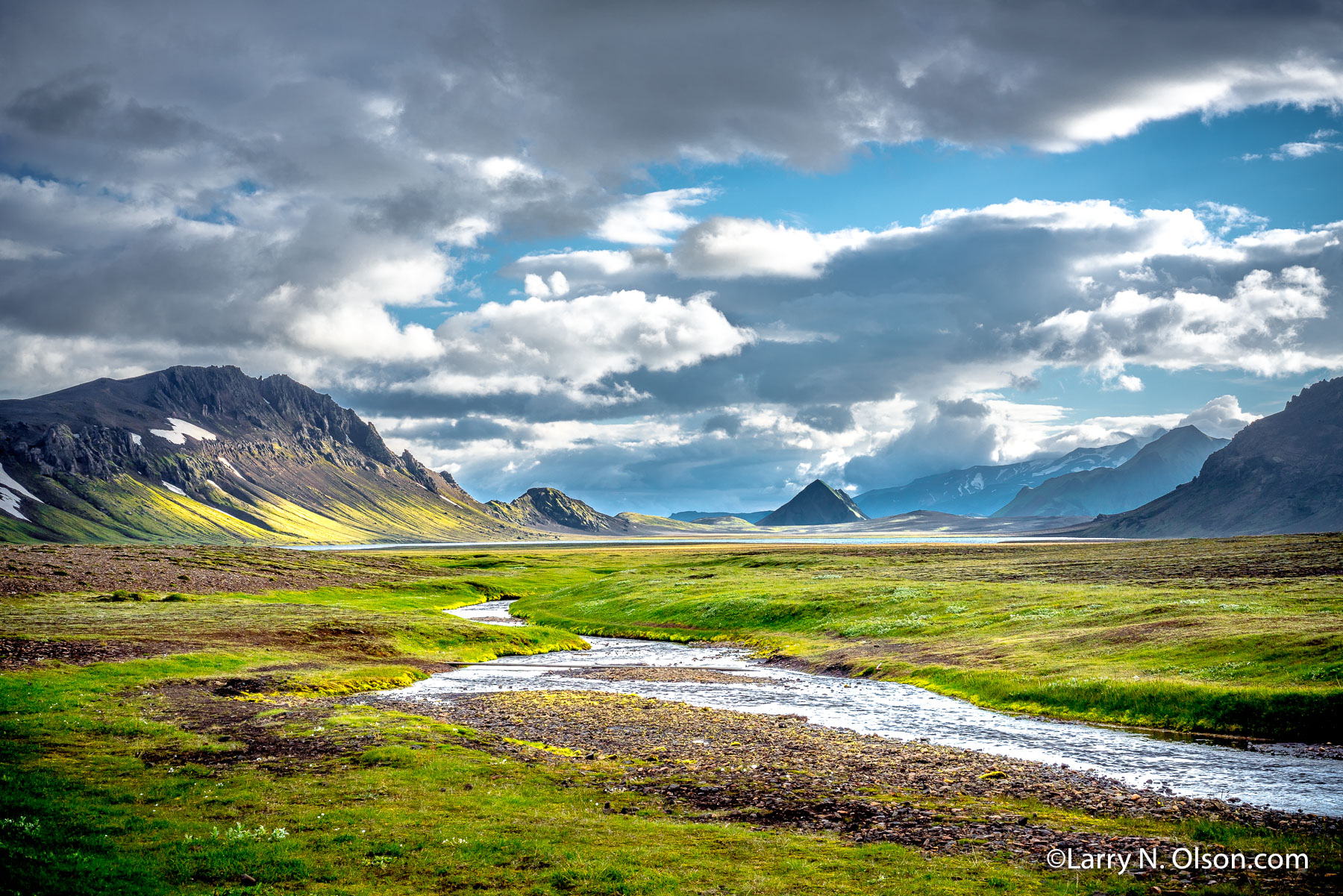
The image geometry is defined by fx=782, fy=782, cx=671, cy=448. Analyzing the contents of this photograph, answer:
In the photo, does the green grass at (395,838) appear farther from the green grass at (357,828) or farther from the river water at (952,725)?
the river water at (952,725)

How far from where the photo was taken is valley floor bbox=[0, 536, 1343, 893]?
20766mm

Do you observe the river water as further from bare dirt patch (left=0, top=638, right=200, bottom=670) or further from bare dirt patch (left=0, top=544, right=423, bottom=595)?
bare dirt patch (left=0, top=544, right=423, bottom=595)

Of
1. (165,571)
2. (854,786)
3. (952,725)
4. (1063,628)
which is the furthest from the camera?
(165,571)

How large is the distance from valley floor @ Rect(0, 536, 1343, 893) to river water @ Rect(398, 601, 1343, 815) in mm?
2704

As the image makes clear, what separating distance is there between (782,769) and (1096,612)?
57.3m

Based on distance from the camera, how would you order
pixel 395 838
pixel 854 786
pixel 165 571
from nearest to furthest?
pixel 395 838 → pixel 854 786 → pixel 165 571

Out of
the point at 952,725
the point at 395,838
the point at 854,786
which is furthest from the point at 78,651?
the point at 952,725

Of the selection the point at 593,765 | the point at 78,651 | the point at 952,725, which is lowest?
the point at 952,725

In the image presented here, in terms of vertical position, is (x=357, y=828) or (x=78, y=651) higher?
(x=357, y=828)

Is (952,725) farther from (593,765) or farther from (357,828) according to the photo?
(357,828)

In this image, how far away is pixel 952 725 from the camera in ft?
149

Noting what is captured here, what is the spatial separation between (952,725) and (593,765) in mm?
22533

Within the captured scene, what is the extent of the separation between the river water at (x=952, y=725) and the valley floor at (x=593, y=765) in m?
2.70

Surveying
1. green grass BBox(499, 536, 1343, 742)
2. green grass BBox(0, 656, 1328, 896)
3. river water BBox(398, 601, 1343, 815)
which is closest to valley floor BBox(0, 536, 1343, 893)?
green grass BBox(0, 656, 1328, 896)
